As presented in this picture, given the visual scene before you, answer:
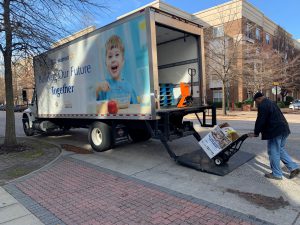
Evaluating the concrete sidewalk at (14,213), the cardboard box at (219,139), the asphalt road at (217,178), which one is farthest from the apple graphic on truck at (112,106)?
the concrete sidewalk at (14,213)

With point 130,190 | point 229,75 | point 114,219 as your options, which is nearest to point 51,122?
point 130,190

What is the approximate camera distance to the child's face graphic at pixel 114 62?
7.90m

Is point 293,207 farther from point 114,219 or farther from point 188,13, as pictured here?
point 188,13

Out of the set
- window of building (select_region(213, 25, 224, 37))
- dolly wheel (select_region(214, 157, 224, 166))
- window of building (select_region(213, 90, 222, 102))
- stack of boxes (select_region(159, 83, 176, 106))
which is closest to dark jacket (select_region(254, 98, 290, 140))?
dolly wheel (select_region(214, 157, 224, 166))

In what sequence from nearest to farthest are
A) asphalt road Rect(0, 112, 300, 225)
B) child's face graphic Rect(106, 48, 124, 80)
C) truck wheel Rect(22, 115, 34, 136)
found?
1. asphalt road Rect(0, 112, 300, 225)
2. child's face graphic Rect(106, 48, 124, 80)
3. truck wheel Rect(22, 115, 34, 136)

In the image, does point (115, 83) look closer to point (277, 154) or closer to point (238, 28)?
point (277, 154)

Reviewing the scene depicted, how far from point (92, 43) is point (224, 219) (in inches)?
258

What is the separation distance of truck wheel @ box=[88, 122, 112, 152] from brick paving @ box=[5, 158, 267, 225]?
2315 millimetres

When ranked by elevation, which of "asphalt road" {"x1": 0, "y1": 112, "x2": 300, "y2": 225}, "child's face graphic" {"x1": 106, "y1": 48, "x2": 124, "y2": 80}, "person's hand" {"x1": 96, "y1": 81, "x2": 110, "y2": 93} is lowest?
"asphalt road" {"x1": 0, "y1": 112, "x2": 300, "y2": 225}

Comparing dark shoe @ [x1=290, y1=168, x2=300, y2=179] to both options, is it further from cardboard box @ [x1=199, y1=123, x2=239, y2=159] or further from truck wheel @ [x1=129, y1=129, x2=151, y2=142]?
truck wheel @ [x1=129, y1=129, x2=151, y2=142]

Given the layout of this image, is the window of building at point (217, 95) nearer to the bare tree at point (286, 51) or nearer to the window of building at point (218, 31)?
the bare tree at point (286, 51)

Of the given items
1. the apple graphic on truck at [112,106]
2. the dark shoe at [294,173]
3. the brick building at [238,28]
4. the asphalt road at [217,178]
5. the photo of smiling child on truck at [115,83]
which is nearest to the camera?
the asphalt road at [217,178]

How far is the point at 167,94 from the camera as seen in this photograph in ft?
29.9

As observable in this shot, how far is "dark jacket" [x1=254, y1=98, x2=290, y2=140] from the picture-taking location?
548cm
